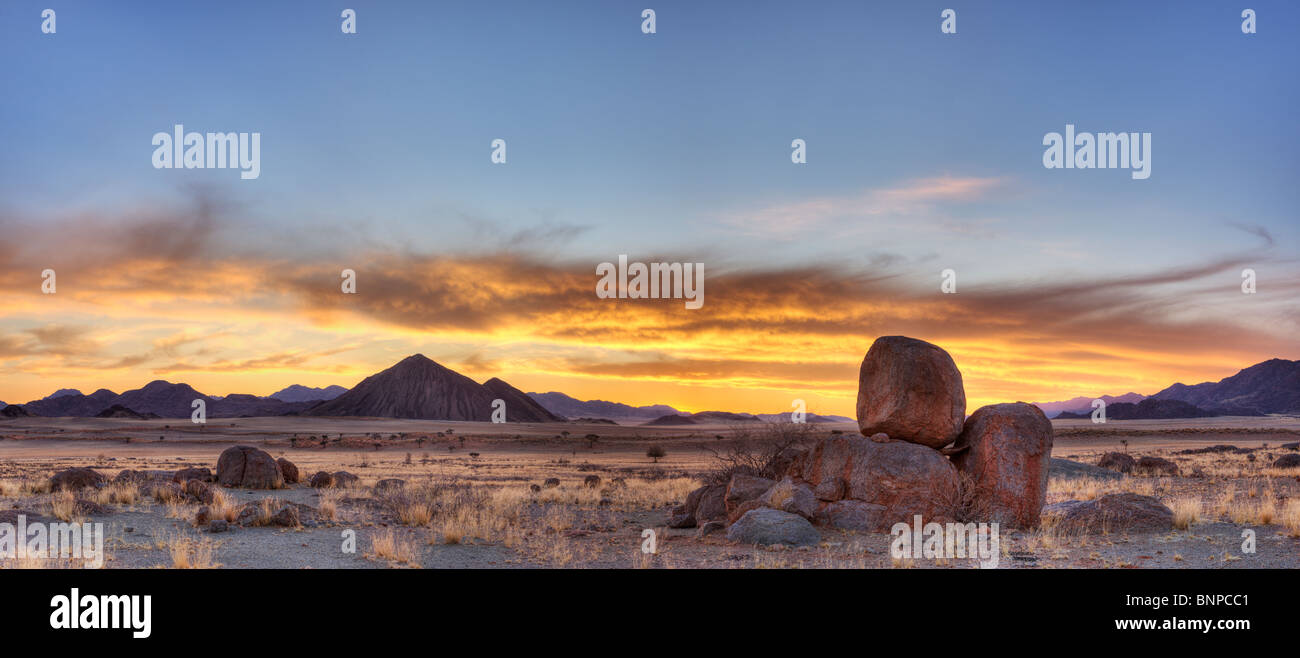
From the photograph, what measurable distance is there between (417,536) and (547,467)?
29881 millimetres

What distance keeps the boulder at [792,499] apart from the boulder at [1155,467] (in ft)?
81.6

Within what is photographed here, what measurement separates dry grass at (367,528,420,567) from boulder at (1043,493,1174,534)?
41.9ft

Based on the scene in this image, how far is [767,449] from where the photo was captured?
78.4 feet

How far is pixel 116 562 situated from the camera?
13.6m

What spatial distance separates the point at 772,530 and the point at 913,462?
148 inches

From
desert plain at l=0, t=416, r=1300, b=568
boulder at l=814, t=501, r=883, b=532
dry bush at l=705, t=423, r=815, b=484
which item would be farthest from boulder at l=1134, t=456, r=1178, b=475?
boulder at l=814, t=501, r=883, b=532

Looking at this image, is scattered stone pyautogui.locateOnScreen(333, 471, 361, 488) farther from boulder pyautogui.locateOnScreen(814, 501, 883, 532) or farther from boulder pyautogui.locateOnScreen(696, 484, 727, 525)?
boulder pyautogui.locateOnScreen(814, 501, 883, 532)

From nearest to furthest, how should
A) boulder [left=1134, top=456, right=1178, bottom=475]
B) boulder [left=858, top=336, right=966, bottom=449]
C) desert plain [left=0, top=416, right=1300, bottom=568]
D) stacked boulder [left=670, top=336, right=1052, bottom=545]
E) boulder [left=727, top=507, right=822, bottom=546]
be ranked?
desert plain [left=0, top=416, right=1300, bottom=568]
boulder [left=727, top=507, right=822, bottom=546]
stacked boulder [left=670, top=336, right=1052, bottom=545]
boulder [left=858, top=336, right=966, bottom=449]
boulder [left=1134, top=456, right=1178, bottom=475]

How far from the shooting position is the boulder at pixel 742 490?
62.5 feet

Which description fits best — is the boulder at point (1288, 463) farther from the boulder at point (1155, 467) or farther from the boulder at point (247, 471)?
the boulder at point (247, 471)

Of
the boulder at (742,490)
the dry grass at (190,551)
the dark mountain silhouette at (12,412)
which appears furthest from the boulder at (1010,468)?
the dark mountain silhouette at (12,412)

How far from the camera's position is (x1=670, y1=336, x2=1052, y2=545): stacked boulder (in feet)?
57.9
